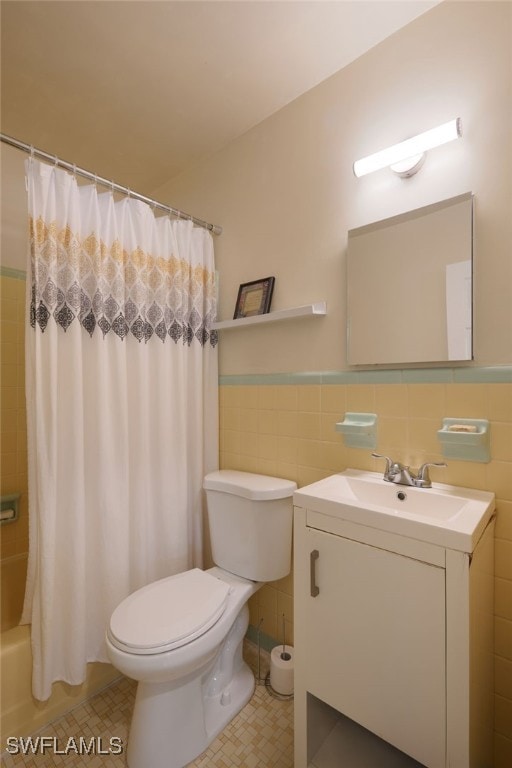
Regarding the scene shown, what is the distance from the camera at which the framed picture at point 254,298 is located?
166 cm

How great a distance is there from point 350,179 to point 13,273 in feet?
5.90

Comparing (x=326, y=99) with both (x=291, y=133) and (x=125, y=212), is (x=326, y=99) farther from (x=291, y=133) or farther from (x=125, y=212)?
(x=125, y=212)

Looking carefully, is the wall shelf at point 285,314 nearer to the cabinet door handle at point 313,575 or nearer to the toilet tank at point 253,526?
the toilet tank at point 253,526

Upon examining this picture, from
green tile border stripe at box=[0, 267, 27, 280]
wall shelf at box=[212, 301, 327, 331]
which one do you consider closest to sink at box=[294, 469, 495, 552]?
wall shelf at box=[212, 301, 327, 331]

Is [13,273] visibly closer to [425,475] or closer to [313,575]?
[313,575]

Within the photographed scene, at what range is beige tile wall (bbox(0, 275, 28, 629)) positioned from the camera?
6.31 ft

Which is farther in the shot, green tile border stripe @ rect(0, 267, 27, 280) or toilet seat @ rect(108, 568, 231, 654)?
green tile border stripe @ rect(0, 267, 27, 280)

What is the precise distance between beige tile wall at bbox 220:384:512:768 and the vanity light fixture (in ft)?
2.49

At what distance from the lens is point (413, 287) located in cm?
124

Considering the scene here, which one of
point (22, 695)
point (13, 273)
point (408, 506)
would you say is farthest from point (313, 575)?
point (13, 273)

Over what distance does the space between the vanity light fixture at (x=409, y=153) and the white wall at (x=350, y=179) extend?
0.16ft

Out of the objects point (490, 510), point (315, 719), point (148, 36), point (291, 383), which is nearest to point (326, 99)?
point (148, 36)

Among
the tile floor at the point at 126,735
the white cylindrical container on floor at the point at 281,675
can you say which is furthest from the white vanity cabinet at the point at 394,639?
the white cylindrical container on floor at the point at 281,675

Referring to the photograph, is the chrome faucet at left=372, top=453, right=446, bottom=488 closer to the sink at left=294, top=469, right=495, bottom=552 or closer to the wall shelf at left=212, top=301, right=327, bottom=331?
the sink at left=294, top=469, right=495, bottom=552
